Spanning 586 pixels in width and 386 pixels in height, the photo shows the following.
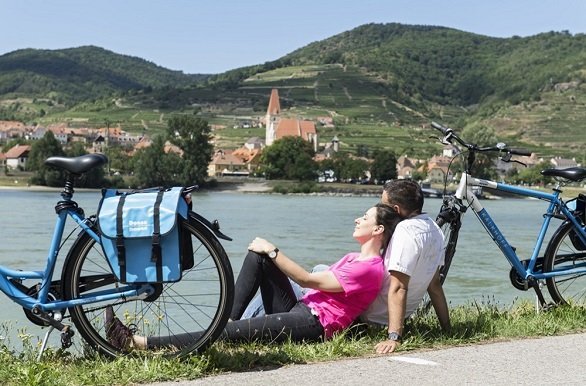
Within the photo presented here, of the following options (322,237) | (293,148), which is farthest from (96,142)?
(322,237)

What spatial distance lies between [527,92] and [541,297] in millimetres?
193663

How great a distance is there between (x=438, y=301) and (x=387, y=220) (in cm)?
79

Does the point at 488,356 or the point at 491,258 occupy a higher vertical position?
the point at 488,356

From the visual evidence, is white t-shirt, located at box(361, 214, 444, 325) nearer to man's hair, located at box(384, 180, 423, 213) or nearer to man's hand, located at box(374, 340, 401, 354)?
man's hair, located at box(384, 180, 423, 213)

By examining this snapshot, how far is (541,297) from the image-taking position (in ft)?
20.0

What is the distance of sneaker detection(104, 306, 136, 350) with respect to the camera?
4.40 meters

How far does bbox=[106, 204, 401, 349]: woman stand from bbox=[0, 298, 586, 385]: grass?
0.12 m

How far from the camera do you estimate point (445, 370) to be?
4.21m

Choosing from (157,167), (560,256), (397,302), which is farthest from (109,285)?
(157,167)

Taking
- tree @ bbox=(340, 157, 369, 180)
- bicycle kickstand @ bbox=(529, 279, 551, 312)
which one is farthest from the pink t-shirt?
tree @ bbox=(340, 157, 369, 180)

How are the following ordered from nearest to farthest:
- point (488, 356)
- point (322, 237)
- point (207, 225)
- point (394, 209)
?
point (207, 225) → point (488, 356) → point (394, 209) → point (322, 237)

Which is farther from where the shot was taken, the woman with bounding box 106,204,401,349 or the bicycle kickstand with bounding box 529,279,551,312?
the bicycle kickstand with bounding box 529,279,551,312

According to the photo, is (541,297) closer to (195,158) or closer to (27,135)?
(195,158)

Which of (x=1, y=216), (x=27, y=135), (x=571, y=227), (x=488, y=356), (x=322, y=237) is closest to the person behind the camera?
(x=488, y=356)
